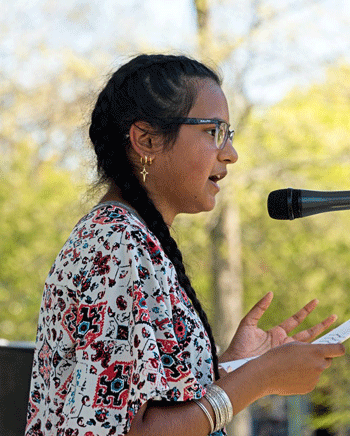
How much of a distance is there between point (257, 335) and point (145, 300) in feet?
2.05

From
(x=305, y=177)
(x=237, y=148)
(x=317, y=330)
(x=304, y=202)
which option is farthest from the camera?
(x=305, y=177)

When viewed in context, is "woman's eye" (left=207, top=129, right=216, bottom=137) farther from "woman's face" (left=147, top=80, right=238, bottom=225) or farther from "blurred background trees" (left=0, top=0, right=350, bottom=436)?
"blurred background trees" (left=0, top=0, right=350, bottom=436)

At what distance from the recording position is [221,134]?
5.35ft

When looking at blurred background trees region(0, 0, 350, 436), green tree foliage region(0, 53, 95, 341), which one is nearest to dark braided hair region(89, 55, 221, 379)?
blurred background trees region(0, 0, 350, 436)

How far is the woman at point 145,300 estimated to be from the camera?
4.15 ft

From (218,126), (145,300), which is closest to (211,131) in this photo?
(218,126)

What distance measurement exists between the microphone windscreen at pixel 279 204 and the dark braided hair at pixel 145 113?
9.8 inches

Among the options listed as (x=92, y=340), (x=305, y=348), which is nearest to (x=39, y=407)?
(x=92, y=340)

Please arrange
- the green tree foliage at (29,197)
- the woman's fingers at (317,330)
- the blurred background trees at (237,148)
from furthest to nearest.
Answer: the green tree foliage at (29,197)
the blurred background trees at (237,148)
the woman's fingers at (317,330)

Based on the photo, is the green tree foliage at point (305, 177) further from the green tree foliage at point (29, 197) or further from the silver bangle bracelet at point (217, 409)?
the silver bangle bracelet at point (217, 409)

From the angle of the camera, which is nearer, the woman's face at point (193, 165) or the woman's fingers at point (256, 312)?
the woman's face at point (193, 165)

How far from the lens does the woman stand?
1.26 m

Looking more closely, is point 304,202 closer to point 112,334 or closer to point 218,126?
point 218,126

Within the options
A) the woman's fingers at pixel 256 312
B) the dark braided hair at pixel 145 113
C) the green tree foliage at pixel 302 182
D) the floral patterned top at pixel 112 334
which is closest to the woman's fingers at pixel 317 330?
the woman's fingers at pixel 256 312
